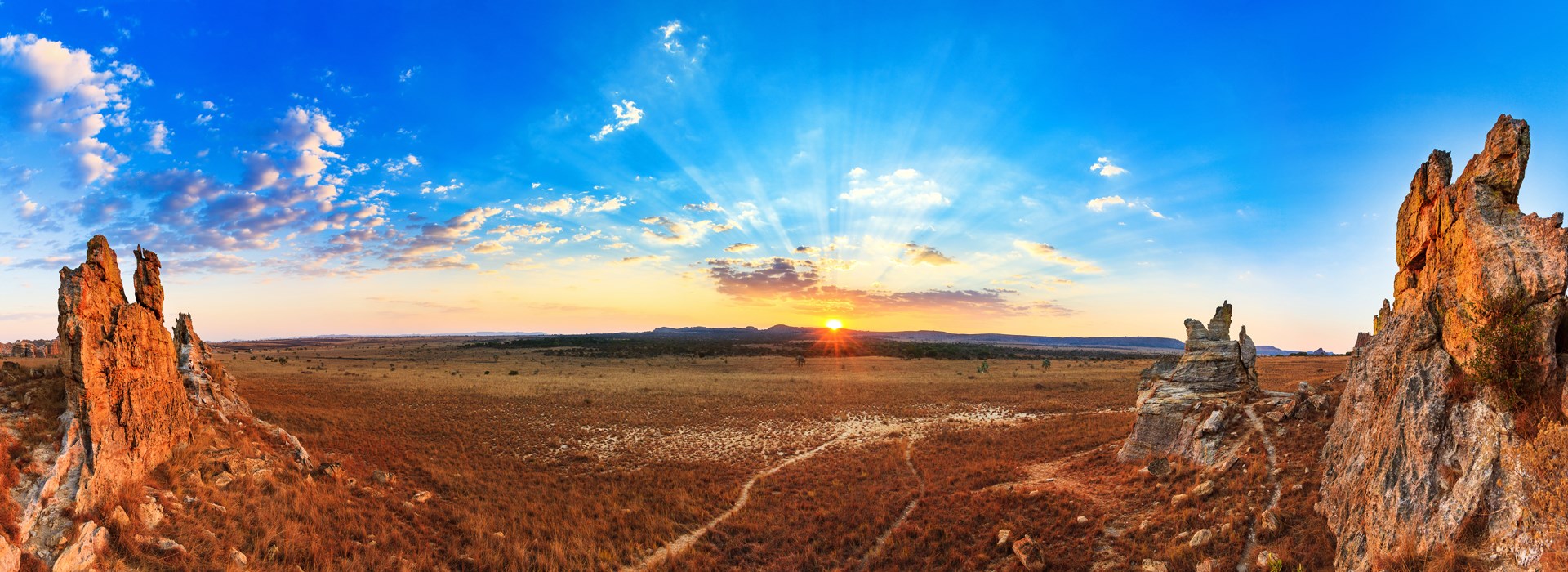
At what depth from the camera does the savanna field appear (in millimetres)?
13250

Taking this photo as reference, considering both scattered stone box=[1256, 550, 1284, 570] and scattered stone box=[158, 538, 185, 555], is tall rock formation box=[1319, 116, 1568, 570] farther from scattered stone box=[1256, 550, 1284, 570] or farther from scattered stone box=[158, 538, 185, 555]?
scattered stone box=[158, 538, 185, 555]

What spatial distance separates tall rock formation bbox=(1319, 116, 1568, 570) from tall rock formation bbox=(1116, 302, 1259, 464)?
18.8ft

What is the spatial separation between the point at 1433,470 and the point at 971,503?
11.1 metres

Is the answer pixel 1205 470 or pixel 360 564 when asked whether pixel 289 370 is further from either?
pixel 1205 470

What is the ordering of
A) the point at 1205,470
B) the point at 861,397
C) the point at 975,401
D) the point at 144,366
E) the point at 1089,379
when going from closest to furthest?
the point at 144,366 < the point at 1205,470 < the point at 975,401 < the point at 861,397 < the point at 1089,379

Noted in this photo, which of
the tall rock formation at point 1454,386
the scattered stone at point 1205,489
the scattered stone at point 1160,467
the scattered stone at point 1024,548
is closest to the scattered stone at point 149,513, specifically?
the scattered stone at point 1024,548

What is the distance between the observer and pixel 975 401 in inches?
1865

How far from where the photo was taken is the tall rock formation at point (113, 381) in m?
12.0

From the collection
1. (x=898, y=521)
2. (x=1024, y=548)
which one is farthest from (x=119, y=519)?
(x=1024, y=548)

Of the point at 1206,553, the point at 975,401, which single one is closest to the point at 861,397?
the point at 975,401

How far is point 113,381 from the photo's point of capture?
43.2ft

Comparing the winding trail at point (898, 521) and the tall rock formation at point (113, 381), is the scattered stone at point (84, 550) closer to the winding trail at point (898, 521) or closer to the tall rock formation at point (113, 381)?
the tall rock formation at point (113, 381)

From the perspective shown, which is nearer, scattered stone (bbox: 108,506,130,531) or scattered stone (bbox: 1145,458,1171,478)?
scattered stone (bbox: 108,506,130,531)

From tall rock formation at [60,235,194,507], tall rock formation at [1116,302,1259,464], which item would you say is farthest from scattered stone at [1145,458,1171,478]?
tall rock formation at [60,235,194,507]
